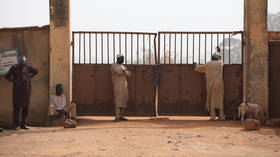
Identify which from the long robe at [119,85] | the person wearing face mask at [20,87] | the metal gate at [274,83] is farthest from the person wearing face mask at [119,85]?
the metal gate at [274,83]

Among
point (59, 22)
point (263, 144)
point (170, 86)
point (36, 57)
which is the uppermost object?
point (59, 22)

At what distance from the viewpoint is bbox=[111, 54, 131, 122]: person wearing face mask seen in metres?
9.21

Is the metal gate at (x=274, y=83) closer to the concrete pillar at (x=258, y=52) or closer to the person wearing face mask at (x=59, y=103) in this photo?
the concrete pillar at (x=258, y=52)

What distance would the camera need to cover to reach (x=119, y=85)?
30.4ft

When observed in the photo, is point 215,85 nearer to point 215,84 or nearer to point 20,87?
point 215,84

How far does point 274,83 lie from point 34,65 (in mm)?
6196

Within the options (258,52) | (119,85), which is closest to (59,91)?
(119,85)

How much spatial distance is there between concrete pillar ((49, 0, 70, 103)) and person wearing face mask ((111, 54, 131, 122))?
118cm

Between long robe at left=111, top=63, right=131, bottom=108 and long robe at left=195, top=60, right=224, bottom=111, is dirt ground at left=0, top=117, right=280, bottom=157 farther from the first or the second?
long robe at left=111, top=63, right=131, bottom=108

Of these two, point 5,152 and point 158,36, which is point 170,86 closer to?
point 158,36

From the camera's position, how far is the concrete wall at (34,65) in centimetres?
933

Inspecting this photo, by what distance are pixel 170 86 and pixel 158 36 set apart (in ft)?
4.53

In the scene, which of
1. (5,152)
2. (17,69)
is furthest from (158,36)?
(5,152)

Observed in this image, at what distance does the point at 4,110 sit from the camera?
941 centimetres
